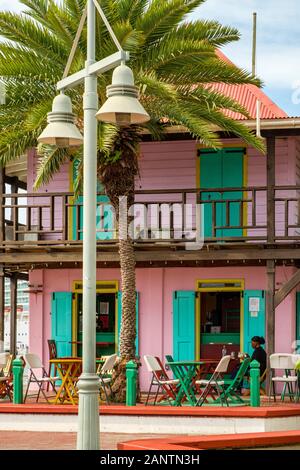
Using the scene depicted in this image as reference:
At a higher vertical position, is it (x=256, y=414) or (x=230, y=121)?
(x=230, y=121)

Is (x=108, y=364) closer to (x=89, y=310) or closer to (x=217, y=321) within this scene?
(x=217, y=321)

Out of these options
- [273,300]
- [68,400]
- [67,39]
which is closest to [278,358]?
[273,300]

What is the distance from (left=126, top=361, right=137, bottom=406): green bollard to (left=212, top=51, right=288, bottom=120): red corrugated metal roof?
7273 millimetres

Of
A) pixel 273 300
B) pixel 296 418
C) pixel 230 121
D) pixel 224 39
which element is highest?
pixel 224 39

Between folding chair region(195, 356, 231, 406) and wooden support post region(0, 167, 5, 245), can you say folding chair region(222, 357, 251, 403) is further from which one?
wooden support post region(0, 167, 5, 245)

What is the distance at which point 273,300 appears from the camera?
2188 cm

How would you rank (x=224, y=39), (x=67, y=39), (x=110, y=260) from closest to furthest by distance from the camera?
(x=67, y=39) < (x=224, y=39) < (x=110, y=260)

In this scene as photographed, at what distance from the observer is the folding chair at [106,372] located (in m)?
19.1

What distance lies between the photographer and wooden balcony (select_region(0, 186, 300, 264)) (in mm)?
22281

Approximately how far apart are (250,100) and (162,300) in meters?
4.90

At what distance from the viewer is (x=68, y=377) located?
19.6m

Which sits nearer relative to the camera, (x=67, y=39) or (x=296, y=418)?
(x=296, y=418)

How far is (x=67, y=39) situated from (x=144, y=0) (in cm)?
164
